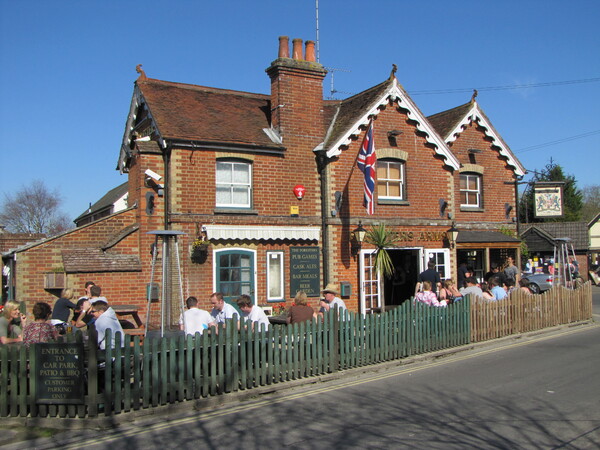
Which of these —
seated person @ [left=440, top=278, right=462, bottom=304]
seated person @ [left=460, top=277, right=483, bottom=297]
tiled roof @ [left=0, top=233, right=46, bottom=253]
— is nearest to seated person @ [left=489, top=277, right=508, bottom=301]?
seated person @ [left=460, top=277, right=483, bottom=297]

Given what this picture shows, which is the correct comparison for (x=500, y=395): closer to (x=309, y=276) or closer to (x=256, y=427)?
(x=256, y=427)

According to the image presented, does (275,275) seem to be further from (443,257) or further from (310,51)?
(310,51)

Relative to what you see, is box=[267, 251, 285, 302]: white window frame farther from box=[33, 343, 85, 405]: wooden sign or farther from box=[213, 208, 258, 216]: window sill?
box=[33, 343, 85, 405]: wooden sign

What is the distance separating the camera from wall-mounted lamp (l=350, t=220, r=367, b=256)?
17.6m

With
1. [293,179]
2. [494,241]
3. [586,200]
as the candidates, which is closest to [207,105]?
[293,179]

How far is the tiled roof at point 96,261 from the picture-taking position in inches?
582

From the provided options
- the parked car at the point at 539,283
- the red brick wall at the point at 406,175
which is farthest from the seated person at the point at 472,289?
the parked car at the point at 539,283

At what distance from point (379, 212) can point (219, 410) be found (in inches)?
436

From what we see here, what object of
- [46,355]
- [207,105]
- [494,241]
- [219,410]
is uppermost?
[207,105]

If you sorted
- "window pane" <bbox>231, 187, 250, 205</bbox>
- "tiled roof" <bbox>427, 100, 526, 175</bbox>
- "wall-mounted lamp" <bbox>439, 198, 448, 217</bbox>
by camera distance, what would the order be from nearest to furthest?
"window pane" <bbox>231, 187, 250, 205</bbox>
"wall-mounted lamp" <bbox>439, 198, 448, 217</bbox>
"tiled roof" <bbox>427, 100, 526, 175</bbox>

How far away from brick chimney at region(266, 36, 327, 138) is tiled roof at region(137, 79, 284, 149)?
29.3 inches

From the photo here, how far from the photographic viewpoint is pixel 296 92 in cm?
1819

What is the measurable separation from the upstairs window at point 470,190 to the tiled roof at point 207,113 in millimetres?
7788

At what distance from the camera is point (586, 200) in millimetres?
74062
